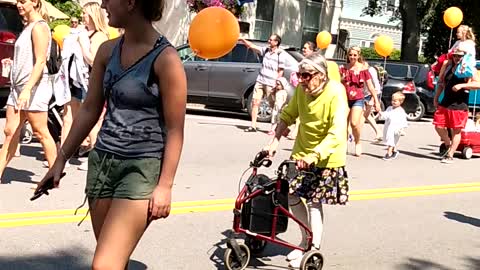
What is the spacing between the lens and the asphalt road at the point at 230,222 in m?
5.93

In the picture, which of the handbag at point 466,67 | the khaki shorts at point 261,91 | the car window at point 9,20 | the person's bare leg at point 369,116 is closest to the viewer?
the handbag at point 466,67

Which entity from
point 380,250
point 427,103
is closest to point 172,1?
point 427,103

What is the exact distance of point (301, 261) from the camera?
5602 millimetres

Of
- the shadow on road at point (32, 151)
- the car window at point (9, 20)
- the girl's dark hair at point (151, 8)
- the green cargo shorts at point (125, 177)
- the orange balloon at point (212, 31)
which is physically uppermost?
the girl's dark hair at point (151, 8)

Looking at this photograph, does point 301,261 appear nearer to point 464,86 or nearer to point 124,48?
point 124,48

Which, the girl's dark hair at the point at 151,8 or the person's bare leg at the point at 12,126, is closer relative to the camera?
the girl's dark hair at the point at 151,8

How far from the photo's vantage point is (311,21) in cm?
3262

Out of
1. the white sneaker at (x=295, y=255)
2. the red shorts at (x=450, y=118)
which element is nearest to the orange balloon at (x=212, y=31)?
the white sneaker at (x=295, y=255)

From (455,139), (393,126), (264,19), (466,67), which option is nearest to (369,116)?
(393,126)

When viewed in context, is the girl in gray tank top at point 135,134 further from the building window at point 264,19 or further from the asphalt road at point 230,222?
the building window at point 264,19

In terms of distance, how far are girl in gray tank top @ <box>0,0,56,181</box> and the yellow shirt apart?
98.5 inches

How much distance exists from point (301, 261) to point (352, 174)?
4817 mm

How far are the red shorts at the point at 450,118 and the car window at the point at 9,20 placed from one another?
23.5 ft

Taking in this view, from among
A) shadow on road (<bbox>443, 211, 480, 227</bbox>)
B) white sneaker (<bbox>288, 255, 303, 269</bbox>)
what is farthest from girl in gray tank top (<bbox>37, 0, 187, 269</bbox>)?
shadow on road (<bbox>443, 211, 480, 227</bbox>)
